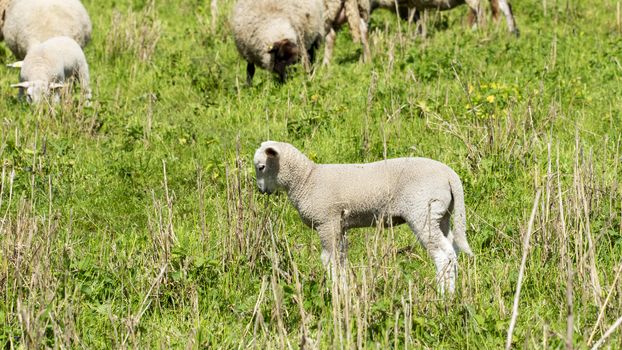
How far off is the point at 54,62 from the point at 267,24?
2213 millimetres

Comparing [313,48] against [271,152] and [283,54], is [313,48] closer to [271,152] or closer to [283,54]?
[283,54]

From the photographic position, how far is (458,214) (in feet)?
17.1

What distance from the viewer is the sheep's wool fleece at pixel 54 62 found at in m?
9.75

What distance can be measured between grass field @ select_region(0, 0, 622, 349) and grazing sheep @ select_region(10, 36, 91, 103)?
0.26 m

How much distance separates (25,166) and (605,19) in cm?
760

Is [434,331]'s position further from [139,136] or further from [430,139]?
[139,136]

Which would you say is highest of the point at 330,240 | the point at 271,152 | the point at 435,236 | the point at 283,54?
the point at 271,152

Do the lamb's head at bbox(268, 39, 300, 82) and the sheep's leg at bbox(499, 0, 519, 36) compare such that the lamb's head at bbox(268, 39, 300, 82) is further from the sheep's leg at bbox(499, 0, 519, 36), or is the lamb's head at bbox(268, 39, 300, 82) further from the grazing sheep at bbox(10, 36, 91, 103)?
the sheep's leg at bbox(499, 0, 519, 36)

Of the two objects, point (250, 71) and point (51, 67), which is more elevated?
point (51, 67)

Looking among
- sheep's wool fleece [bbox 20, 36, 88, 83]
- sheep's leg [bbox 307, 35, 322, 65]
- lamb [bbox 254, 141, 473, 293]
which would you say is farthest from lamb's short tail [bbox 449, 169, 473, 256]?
sheep's leg [bbox 307, 35, 322, 65]

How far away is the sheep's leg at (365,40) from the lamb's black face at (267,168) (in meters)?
5.18

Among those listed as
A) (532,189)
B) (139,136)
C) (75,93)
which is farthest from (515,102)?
(75,93)

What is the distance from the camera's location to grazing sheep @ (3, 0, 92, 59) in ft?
36.0

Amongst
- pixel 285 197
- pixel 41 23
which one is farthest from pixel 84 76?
pixel 285 197
